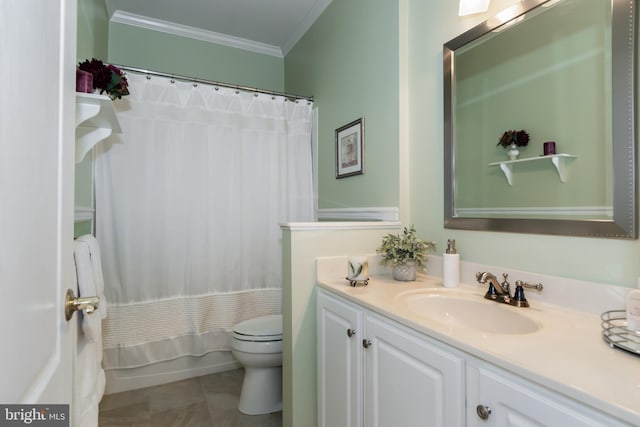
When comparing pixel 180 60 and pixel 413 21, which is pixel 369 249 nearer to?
pixel 413 21

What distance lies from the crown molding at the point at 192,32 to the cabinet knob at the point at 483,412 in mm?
3203

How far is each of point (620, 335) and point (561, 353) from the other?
0.19 meters

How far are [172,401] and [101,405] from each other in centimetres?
41

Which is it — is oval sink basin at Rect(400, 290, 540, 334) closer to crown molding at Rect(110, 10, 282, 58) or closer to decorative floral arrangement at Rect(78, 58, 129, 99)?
decorative floral arrangement at Rect(78, 58, 129, 99)

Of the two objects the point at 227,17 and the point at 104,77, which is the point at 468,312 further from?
the point at 227,17

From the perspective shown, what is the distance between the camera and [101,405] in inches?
79.3

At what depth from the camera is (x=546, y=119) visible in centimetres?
119

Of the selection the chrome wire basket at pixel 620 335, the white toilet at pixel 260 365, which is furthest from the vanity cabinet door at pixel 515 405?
the white toilet at pixel 260 365

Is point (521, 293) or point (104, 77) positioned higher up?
point (104, 77)

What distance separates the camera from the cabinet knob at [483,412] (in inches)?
30.1

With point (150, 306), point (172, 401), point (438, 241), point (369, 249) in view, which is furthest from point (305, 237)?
point (172, 401)

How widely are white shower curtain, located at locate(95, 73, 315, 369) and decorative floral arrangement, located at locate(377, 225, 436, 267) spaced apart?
1103 millimetres

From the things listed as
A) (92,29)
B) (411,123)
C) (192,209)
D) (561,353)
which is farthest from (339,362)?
(92,29)

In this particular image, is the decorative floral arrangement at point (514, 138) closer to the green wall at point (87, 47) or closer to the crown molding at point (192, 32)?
the green wall at point (87, 47)
